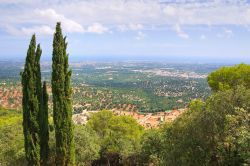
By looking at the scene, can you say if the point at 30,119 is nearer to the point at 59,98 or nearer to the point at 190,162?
the point at 59,98

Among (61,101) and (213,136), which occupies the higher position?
(61,101)

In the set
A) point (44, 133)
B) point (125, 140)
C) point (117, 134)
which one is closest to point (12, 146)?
point (44, 133)

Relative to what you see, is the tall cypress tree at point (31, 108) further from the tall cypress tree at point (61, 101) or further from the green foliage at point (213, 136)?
the green foliage at point (213, 136)

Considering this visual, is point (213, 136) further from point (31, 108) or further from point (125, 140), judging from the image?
point (125, 140)

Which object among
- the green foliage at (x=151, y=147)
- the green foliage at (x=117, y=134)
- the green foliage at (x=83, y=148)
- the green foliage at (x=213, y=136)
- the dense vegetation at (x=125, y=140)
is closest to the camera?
the green foliage at (x=213, y=136)

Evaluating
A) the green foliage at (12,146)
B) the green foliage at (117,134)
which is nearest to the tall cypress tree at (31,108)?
the green foliage at (12,146)
